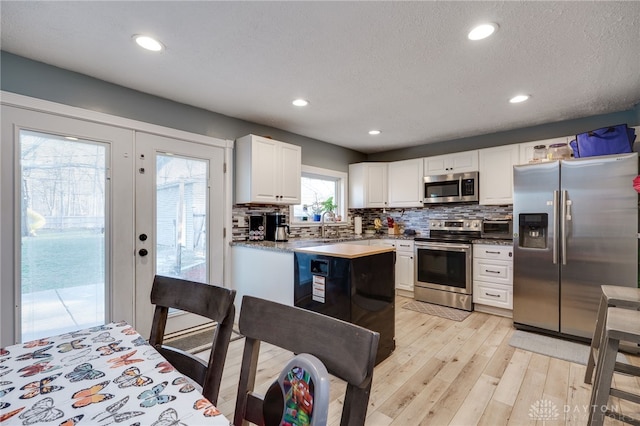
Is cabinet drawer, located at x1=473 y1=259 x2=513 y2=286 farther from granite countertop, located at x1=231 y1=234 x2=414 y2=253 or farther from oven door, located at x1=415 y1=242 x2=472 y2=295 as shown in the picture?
granite countertop, located at x1=231 y1=234 x2=414 y2=253

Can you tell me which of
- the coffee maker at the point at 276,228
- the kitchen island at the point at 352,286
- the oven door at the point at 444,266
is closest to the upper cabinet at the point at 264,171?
the coffee maker at the point at 276,228

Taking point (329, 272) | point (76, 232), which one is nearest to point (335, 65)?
point (329, 272)

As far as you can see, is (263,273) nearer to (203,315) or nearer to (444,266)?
(203,315)

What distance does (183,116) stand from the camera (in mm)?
3047

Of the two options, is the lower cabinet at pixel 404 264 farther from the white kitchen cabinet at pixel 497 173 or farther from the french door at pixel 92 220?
the french door at pixel 92 220

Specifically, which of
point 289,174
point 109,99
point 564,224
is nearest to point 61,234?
point 109,99

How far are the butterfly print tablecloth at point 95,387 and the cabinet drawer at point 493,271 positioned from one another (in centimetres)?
372

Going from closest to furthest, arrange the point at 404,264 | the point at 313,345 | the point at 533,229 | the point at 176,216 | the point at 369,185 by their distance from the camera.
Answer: the point at 313,345, the point at 176,216, the point at 533,229, the point at 404,264, the point at 369,185

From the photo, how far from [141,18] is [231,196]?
1964 mm

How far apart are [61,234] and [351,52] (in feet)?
8.55

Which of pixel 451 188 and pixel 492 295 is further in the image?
pixel 451 188

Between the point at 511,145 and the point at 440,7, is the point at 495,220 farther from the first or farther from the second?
the point at 440,7

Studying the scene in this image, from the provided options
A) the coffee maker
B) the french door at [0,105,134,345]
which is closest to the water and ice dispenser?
the coffee maker

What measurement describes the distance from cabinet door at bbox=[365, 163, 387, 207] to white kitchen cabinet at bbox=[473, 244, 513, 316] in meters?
1.67
